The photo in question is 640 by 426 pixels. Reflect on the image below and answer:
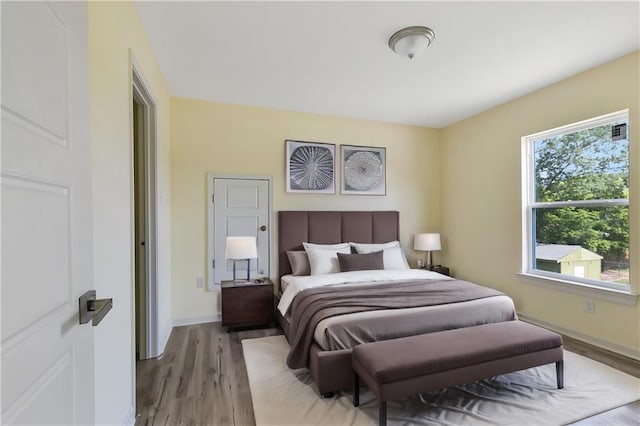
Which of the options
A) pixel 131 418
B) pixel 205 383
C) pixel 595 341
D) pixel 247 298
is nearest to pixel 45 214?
pixel 131 418

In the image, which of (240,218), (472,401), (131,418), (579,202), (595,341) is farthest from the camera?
(240,218)

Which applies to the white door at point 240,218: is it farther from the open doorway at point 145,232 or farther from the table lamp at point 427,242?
the table lamp at point 427,242

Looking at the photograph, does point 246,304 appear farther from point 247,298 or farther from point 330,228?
point 330,228

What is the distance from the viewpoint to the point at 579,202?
3.01m

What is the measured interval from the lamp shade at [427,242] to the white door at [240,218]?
6.94 feet

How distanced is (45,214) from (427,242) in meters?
4.13

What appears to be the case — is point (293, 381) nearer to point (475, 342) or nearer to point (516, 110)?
point (475, 342)

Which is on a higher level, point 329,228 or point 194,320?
point 329,228

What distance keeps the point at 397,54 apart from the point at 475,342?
7.54 ft

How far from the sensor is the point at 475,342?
1968 millimetres

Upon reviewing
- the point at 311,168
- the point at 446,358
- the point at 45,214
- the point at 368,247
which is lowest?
the point at 446,358

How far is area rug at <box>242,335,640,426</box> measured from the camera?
5.98 ft

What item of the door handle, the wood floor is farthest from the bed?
the door handle

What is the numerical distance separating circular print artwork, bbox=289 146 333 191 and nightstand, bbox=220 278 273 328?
1369 millimetres
